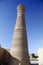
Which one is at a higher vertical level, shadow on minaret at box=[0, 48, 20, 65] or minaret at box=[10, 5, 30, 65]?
minaret at box=[10, 5, 30, 65]

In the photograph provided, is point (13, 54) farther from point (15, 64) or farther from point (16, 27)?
point (16, 27)

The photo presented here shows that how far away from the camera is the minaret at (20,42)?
1648cm

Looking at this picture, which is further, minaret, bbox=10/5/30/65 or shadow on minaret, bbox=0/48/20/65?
minaret, bbox=10/5/30/65

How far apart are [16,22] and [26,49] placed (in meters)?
3.78

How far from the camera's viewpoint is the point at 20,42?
16.9m

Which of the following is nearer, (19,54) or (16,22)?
(19,54)

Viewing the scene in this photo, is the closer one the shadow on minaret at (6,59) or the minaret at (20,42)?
the shadow on minaret at (6,59)

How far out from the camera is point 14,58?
54.2 ft

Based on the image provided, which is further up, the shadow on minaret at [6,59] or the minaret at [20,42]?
the minaret at [20,42]

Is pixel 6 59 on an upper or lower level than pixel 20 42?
lower

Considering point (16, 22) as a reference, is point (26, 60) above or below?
below

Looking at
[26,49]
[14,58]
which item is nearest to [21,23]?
[26,49]

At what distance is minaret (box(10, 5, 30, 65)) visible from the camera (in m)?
16.5

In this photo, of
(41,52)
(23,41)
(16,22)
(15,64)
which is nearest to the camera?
(15,64)
